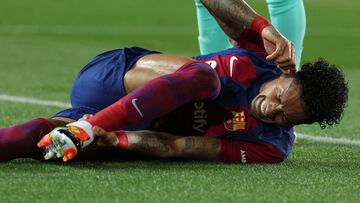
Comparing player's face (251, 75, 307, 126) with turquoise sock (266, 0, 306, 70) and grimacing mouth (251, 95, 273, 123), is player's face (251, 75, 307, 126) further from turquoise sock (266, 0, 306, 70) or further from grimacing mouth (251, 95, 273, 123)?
turquoise sock (266, 0, 306, 70)

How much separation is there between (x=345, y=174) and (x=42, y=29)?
8.35 m

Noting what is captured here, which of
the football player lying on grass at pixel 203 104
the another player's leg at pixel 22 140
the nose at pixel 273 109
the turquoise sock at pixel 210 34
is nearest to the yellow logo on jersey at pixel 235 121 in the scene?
the football player lying on grass at pixel 203 104

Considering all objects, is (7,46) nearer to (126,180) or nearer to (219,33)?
(219,33)

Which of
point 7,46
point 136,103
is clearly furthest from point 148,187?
point 7,46

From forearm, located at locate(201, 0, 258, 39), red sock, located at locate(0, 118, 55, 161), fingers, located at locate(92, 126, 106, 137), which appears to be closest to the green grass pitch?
red sock, located at locate(0, 118, 55, 161)

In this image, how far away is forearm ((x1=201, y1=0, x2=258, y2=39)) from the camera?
4301 mm

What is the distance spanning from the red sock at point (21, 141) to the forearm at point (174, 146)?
1.21 ft

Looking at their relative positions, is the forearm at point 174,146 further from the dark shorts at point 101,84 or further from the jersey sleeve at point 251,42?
the jersey sleeve at point 251,42

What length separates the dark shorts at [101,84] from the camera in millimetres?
4223

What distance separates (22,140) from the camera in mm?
3879

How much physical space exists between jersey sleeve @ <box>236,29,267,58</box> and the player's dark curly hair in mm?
312

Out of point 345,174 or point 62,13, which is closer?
point 345,174

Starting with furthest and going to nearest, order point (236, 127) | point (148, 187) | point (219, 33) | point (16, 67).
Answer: point (16, 67) → point (219, 33) → point (236, 127) → point (148, 187)

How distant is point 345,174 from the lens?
3893 mm
